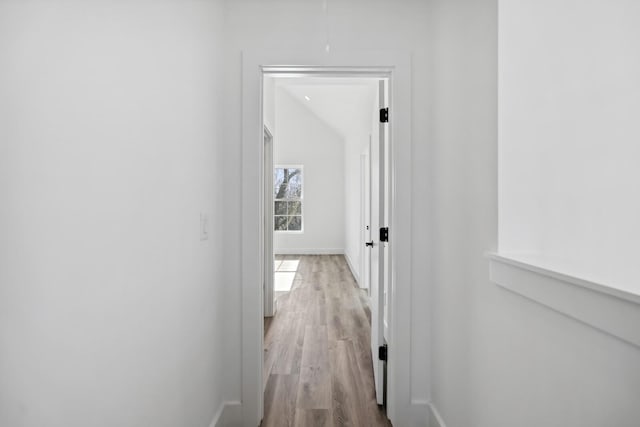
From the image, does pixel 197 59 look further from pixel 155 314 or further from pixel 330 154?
pixel 330 154

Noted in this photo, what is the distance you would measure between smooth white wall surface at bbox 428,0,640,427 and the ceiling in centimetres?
187

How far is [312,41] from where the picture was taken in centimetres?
191

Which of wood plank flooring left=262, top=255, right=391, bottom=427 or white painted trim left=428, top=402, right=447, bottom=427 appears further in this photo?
wood plank flooring left=262, top=255, right=391, bottom=427

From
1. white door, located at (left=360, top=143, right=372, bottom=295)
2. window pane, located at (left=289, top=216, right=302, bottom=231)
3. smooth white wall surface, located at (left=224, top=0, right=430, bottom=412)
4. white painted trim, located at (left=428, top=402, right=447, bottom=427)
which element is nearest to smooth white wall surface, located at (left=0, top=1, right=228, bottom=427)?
smooth white wall surface, located at (left=224, top=0, right=430, bottom=412)

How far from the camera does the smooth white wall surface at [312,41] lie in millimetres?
1898

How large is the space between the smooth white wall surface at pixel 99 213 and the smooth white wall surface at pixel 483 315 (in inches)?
45.5

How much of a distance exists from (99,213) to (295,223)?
8110mm

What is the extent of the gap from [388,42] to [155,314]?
1.72 m

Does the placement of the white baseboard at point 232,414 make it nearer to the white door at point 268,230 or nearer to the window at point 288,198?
the white door at point 268,230


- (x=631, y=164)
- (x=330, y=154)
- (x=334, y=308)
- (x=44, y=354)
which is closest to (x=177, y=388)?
(x=44, y=354)

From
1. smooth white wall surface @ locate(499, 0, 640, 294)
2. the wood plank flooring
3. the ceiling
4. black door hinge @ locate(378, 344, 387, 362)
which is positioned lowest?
the wood plank flooring

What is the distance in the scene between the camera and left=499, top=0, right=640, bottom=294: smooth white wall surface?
82 cm

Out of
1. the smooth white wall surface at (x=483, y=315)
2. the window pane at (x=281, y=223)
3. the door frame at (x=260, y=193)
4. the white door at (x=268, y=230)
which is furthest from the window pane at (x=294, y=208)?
the smooth white wall surface at (x=483, y=315)

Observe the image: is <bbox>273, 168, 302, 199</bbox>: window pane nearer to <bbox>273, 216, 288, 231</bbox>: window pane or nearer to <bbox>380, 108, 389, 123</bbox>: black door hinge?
<bbox>273, 216, 288, 231</bbox>: window pane
